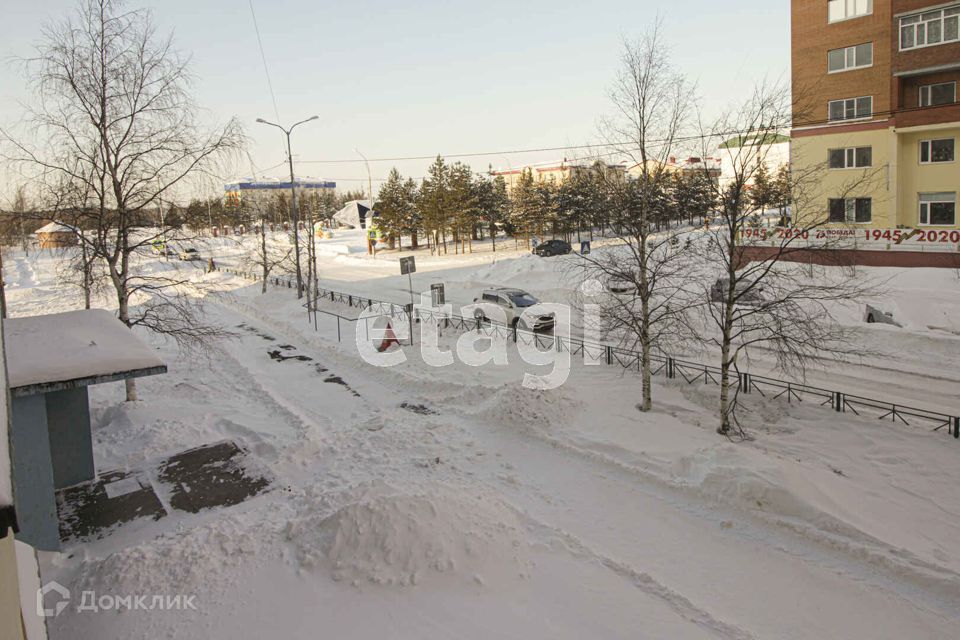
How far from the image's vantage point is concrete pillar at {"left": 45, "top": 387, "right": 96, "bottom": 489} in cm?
1051

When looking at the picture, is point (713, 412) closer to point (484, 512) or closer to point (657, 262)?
point (657, 262)

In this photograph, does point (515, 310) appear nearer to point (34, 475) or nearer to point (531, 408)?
point (531, 408)

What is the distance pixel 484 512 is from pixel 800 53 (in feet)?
113

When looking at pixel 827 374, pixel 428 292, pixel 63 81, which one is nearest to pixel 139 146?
pixel 63 81

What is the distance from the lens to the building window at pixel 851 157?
30.6 meters

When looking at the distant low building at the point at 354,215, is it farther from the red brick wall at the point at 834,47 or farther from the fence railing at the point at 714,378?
the fence railing at the point at 714,378

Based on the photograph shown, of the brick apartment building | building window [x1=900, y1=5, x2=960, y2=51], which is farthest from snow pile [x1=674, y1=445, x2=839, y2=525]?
building window [x1=900, y1=5, x2=960, y2=51]

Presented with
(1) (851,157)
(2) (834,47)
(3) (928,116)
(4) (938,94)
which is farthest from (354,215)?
(3) (928,116)

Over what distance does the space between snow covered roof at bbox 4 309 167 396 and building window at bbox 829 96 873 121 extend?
34251 millimetres

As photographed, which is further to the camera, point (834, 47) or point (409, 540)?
point (834, 47)

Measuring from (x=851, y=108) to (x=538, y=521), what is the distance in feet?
107

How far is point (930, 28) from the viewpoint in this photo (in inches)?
1115

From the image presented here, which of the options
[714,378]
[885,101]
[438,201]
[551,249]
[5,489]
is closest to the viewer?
[5,489]

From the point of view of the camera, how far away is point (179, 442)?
1235 centimetres
